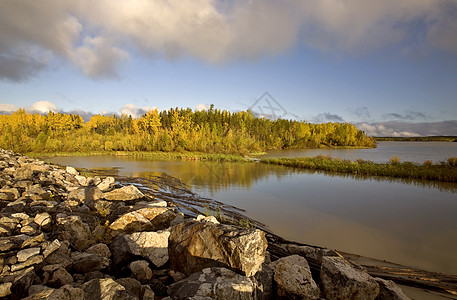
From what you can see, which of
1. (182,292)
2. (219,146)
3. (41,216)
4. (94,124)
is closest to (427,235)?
(182,292)

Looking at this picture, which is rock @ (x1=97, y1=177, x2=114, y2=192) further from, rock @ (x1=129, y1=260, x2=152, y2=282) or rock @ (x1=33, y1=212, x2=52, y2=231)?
rock @ (x1=129, y1=260, x2=152, y2=282)

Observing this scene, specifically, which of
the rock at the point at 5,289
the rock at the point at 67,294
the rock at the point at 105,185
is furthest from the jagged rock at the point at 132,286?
the rock at the point at 105,185

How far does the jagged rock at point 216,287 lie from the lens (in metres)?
2.99

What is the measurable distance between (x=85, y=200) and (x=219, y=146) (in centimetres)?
4030

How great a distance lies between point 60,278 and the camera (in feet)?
10.8

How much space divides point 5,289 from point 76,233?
5.84 ft

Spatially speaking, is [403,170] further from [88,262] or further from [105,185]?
[88,262]

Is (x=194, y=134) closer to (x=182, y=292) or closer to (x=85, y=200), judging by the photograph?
(x=85, y=200)

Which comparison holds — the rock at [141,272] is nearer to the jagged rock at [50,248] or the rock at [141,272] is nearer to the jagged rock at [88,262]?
the jagged rock at [88,262]

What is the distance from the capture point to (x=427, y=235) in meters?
7.84

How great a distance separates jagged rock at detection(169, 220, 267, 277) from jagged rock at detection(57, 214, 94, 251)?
1.75m

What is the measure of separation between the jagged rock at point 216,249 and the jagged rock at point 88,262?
1.08 m

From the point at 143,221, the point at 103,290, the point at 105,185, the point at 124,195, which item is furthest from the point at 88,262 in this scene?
the point at 105,185

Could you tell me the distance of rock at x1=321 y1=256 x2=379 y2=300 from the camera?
3438mm
